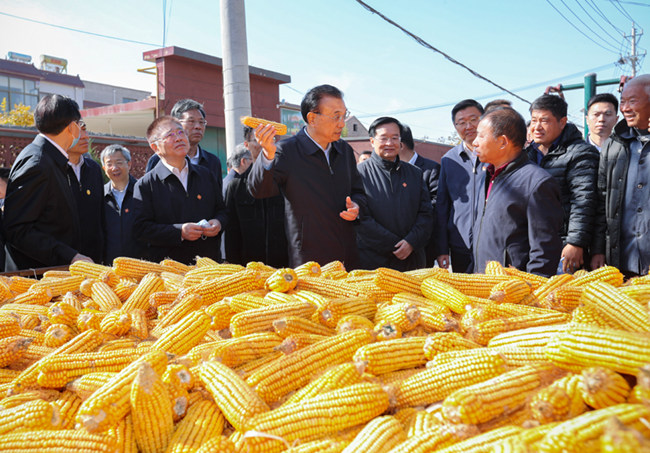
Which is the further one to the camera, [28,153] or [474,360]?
[28,153]

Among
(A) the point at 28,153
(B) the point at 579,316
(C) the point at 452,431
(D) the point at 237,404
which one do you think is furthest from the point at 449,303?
(A) the point at 28,153

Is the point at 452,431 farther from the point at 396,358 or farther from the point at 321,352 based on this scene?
the point at 321,352

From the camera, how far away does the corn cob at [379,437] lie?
1.15 m

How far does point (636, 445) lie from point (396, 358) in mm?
802

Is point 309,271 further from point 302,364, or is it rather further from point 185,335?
point 302,364

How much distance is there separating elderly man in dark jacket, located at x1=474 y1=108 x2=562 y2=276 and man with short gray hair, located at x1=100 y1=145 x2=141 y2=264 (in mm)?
3603

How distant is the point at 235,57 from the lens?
6.96 metres

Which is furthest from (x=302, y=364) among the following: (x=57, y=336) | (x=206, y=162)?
(x=206, y=162)

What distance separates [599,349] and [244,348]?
1.15 metres

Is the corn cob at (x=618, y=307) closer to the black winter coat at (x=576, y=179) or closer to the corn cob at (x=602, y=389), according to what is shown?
the corn cob at (x=602, y=389)

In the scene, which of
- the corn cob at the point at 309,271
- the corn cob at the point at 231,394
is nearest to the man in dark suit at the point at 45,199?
the corn cob at the point at 309,271

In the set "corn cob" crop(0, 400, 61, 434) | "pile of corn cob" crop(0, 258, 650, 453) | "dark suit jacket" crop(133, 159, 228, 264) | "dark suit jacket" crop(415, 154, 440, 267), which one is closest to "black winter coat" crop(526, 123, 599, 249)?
"dark suit jacket" crop(415, 154, 440, 267)

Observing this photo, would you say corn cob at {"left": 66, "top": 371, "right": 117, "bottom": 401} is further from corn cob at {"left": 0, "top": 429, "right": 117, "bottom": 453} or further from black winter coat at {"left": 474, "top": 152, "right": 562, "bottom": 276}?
black winter coat at {"left": 474, "top": 152, "right": 562, "bottom": 276}

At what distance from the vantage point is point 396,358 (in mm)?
1562
